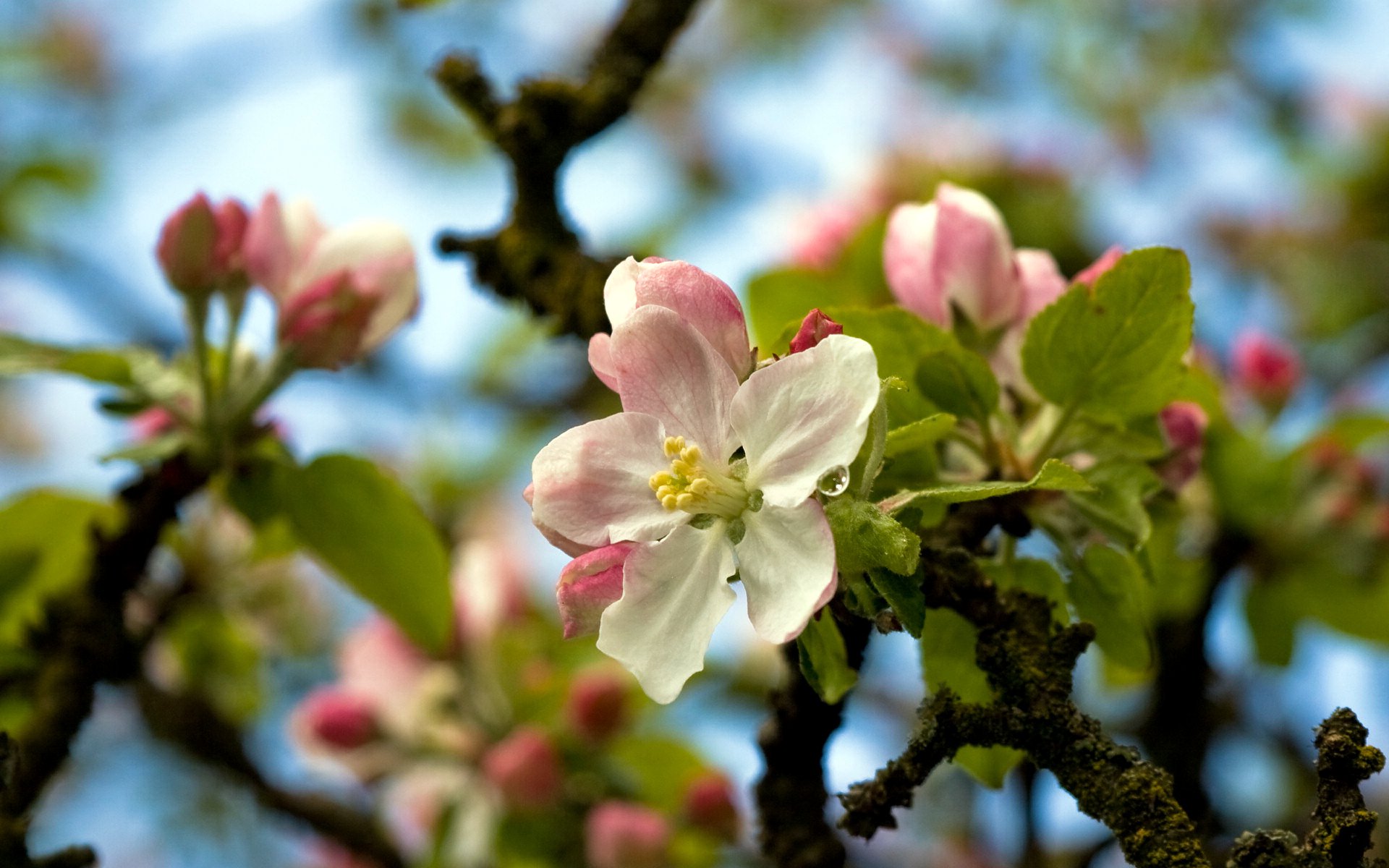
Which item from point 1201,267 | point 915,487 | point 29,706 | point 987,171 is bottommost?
point 29,706

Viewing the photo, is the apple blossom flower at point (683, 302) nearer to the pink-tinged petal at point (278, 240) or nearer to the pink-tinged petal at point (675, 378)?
the pink-tinged petal at point (675, 378)

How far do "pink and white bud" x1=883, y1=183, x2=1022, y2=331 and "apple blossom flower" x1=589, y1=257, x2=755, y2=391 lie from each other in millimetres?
280

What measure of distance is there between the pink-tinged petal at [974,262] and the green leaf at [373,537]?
0.54 metres

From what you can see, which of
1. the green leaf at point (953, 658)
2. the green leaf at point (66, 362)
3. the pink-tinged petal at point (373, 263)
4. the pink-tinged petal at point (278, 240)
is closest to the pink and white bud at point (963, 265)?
the green leaf at point (953, 658)

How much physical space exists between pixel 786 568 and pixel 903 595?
0.22 ft

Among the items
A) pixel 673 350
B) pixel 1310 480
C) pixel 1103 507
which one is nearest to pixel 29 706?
pixel 673 350

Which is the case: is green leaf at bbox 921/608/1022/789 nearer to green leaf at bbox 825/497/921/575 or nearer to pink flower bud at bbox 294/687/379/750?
green leaf at bbox 825/497/921/575

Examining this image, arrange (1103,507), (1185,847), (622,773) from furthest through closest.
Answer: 1. (622,773)
2. (1103,507)
3. (1185,847)

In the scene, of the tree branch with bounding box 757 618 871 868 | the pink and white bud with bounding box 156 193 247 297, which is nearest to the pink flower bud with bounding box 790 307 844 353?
the tree branch with bounding box 757 618 871 868

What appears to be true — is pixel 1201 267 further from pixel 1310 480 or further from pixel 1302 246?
pixel 1310 480

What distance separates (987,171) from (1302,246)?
1.40 metres

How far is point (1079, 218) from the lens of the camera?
8.09 feet

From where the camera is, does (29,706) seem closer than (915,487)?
No

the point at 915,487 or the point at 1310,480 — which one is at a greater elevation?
the point at 1310,480
